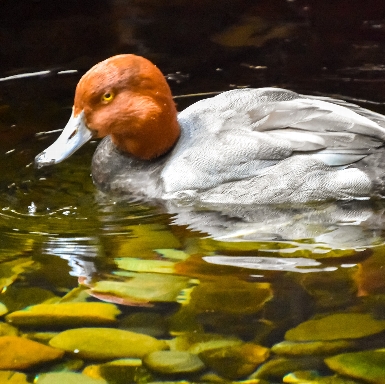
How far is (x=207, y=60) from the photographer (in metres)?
5.84

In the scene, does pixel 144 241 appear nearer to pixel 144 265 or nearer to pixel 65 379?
pixel 144 265

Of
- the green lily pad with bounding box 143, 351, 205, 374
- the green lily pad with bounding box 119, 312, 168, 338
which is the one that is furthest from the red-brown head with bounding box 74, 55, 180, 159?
the green lily pad with bounding box 143, 351, 205, 374

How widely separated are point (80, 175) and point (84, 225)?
0.80 metres

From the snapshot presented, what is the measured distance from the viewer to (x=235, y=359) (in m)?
2.49

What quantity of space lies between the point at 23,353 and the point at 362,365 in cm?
121

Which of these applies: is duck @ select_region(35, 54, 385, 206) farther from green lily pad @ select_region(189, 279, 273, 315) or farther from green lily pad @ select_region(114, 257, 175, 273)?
green lily pad @ select_region(189, 279, 273, 315)

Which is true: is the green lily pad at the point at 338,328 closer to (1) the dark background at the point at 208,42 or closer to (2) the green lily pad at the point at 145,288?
(2) the green lily pad at the point at 145,288

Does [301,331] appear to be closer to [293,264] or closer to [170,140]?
[293,264]

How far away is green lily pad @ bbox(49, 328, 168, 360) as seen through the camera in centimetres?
253

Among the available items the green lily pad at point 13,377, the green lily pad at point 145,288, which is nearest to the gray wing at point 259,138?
the green lily pad at point 145,288

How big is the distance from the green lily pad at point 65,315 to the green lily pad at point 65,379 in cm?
31

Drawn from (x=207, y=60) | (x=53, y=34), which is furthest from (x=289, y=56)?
(x=53, y=34)

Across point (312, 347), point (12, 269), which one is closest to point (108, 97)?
point (12, 269)

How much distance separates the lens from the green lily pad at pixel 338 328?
2584 millimetres
